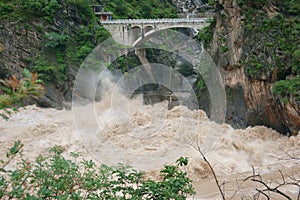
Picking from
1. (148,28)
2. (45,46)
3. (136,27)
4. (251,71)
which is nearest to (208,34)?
(251,71)

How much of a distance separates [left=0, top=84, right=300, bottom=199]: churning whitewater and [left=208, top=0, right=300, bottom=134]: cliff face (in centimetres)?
51

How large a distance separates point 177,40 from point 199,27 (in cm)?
150

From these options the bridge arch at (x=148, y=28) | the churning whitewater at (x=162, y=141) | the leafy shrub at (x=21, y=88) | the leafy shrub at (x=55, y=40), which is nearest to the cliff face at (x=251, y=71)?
the churning whitewater at (x=162, y=141)

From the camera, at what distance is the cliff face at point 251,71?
1112cm

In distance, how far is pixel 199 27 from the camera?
65.2 feet

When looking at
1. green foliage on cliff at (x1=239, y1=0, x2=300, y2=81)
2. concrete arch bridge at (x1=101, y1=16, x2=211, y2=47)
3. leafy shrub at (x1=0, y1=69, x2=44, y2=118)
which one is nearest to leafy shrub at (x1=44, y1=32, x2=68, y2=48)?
concrete arch bridge at (x1=101, y1=16, x2=211, y2=47)

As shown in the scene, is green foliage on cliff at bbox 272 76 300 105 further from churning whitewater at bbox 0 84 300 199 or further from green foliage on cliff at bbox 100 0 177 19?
green foliage on cliff at bbox 100 0 177 19

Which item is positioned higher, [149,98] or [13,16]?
[13,16]

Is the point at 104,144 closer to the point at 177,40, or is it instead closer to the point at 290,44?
the point at 290,44

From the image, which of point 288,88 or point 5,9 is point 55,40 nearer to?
point 5,9

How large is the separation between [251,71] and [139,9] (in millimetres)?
13949

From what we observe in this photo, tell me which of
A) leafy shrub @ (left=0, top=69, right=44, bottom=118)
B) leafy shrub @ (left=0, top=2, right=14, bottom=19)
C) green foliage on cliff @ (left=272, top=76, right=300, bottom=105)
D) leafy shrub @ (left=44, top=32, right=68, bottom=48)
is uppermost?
leafy shrub @ (left=0, top=2, right=14, bottom=19)

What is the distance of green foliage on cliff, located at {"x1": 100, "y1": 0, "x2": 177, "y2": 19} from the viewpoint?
23.1m

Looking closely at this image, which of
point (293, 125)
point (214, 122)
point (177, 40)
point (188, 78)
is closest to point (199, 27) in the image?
point (177, 40)
